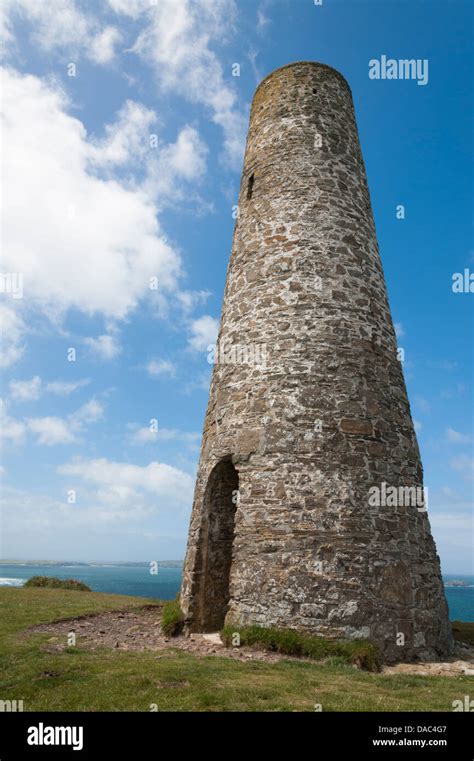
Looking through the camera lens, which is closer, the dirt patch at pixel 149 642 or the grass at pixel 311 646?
the grass at pixel 311 646

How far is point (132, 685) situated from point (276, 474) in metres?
4.08

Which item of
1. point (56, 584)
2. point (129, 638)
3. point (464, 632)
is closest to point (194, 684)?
point (129, 638)

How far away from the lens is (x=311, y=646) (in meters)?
7.83

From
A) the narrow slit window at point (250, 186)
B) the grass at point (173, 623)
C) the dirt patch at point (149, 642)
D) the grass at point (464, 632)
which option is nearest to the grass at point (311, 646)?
the dirt patch at point (149, 642)

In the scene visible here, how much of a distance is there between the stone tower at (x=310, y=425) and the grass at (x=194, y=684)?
1.26 meters

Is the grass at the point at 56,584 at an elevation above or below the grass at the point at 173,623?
below

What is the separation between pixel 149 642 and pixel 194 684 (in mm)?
3414

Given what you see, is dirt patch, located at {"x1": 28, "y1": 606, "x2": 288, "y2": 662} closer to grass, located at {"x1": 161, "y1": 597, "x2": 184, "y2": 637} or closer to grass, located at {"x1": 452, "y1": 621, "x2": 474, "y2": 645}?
grass, located at {"x1": 161, "y1": 597, "x2": 184, "y2": 637}

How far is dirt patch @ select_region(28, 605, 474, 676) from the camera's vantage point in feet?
25.8

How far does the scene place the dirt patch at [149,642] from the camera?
310 inches

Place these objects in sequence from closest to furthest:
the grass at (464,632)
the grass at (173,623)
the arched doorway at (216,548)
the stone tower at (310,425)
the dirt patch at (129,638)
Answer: the dirt patch at (129,638)
the stone tower at (310,425)
the grass at (173,623)
the arched doorway at (216,548)
the grass at (464,632)
